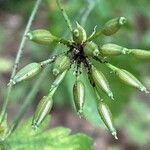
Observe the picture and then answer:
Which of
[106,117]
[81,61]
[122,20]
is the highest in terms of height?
[122,20]

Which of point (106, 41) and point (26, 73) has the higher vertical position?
point (26, 73)

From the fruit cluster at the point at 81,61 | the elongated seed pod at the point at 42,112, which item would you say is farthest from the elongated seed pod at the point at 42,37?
the elongated seed pod at the point at 42,112

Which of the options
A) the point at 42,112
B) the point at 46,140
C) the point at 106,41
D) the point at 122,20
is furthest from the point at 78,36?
the point at 106,41

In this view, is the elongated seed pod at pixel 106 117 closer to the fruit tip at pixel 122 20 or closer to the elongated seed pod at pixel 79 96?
the elongated seed pod at pixel 79 96

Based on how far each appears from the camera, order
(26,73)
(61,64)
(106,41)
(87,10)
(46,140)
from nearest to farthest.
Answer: (61,64), (26,73), (46,140), (87,10), (106,41)

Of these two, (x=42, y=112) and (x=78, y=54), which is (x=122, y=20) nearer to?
(x=78, y=54)

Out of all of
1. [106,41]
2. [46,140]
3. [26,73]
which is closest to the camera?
[26,73]

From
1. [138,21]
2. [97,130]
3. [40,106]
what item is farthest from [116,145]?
[40,106]
